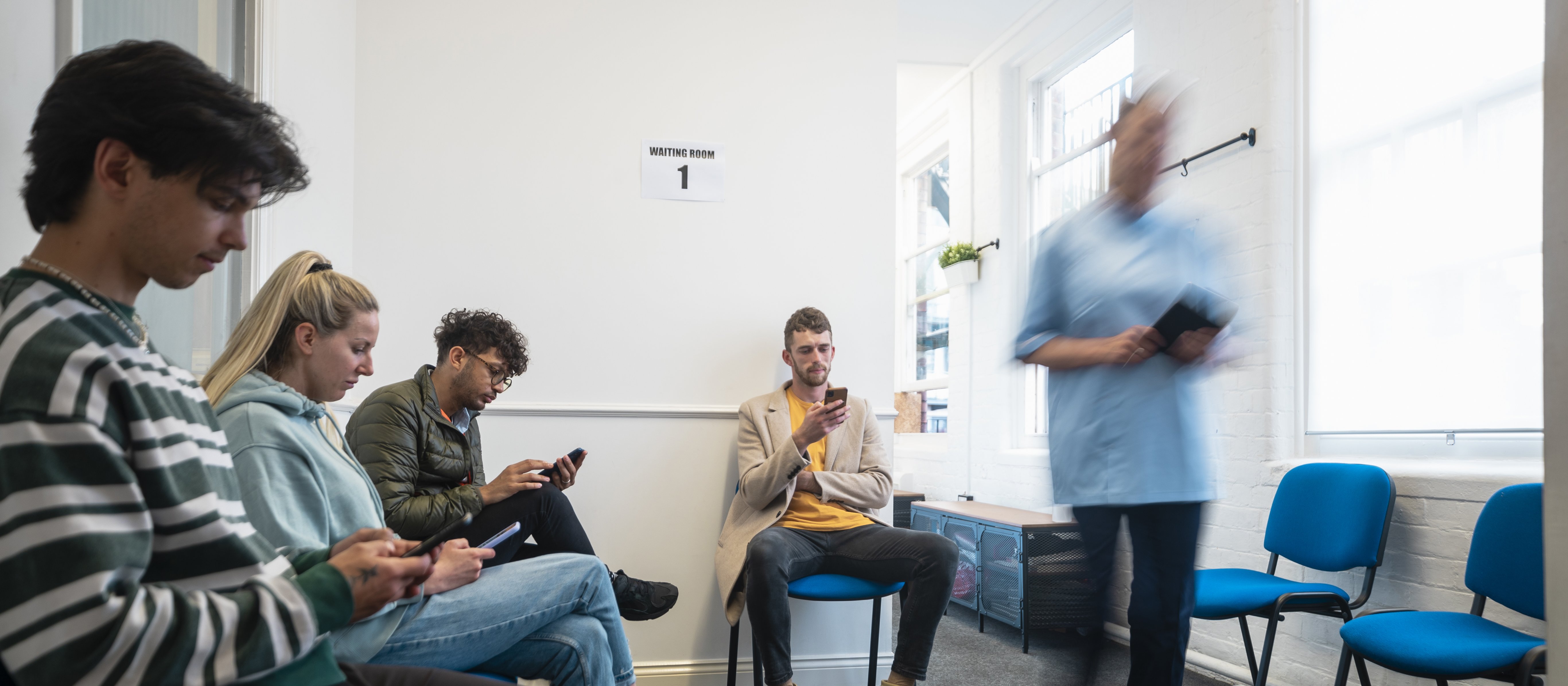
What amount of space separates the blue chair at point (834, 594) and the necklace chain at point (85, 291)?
2.21 meters

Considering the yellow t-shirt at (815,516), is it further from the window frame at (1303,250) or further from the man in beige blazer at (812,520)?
the window frame at (1303,250)

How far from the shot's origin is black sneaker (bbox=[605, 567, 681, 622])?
2486 millimetres

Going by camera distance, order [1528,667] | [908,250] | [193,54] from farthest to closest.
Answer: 1. [908,250]
2. [1528,667]
3. [193,54]

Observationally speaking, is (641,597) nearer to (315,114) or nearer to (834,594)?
(834,594)

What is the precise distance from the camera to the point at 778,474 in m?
2.94

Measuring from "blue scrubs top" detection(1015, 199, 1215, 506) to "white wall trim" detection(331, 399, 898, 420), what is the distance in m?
1.49

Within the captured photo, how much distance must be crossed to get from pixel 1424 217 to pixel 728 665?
2656 millimetres

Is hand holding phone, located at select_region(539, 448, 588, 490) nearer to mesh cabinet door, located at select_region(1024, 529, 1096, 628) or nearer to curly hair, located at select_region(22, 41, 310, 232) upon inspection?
curly hair, located at select_region(22, 41, 310, 232)

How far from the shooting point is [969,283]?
5.72 m

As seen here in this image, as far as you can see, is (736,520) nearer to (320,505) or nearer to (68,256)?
(320,505)

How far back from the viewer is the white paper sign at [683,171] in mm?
3273

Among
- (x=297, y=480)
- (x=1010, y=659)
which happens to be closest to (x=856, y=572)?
(x=1010, y=659)

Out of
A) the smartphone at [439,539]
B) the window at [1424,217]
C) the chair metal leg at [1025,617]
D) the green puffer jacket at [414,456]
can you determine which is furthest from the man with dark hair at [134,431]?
the chair metal leg at [1025,617]

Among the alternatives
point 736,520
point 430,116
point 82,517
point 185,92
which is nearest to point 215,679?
point 82,517
